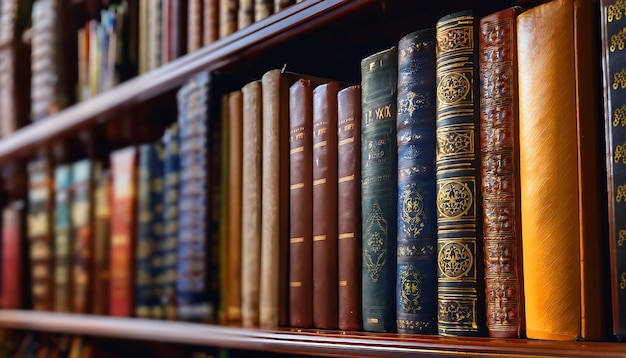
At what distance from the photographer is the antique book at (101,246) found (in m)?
1.30

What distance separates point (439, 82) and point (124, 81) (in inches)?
28.3

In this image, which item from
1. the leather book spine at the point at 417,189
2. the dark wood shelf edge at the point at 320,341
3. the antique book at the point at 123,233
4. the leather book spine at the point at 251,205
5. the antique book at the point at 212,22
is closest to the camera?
the dark wood shelf edge at the point at 320,341

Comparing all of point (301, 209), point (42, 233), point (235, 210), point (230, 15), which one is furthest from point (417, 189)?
point (42, 233)

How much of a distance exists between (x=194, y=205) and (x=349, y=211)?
302 millimetres

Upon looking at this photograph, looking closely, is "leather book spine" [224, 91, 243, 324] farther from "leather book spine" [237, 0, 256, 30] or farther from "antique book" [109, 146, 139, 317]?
"antique book" [109, 146, 139, 317]

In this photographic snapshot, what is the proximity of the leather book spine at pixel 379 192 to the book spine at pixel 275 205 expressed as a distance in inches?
5.5

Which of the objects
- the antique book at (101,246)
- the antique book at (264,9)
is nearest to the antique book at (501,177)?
the antique book at (264,9)

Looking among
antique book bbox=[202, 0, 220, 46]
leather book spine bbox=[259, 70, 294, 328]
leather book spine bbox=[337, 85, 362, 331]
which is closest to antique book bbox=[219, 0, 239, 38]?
antique book bbox=[202, 0, 220, 46]

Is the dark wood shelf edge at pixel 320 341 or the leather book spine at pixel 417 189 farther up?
the leather book spine at pixel 417 189

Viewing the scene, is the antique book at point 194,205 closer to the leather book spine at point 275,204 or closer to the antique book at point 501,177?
the leather book spine at point 275,204

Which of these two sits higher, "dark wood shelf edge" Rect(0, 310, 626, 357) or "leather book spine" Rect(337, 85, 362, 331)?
"leather book spine" Rect(337, 85, 362, 331)

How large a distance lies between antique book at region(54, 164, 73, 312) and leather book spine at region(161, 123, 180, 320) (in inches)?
11.6

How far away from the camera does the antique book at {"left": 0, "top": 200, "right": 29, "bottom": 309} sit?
1.46 metres

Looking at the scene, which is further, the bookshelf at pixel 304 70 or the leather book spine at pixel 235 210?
the leather book spine at pixel 235 210
